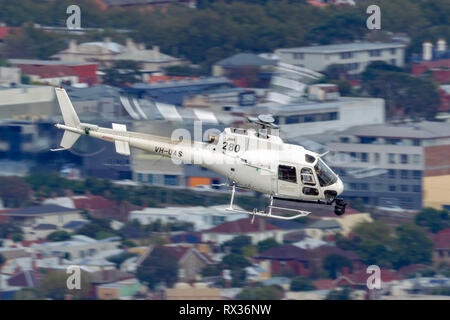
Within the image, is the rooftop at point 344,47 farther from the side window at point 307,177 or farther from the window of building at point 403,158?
the side window at point 307,177

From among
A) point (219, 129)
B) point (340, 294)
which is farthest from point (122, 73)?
point (340, 294)

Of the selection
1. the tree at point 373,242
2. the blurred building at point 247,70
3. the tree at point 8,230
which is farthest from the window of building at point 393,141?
the tree at point 8,230

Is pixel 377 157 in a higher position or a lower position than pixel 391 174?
higher

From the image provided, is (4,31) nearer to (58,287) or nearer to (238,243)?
(238,243)

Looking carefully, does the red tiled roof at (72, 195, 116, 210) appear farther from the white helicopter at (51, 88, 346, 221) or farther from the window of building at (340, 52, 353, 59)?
the white helicopter at (51, 88, 346, 221)

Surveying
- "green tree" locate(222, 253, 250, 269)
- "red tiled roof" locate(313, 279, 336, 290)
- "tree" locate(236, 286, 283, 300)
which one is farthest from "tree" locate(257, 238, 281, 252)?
"tree" locate(236, 286, 283, 300)
